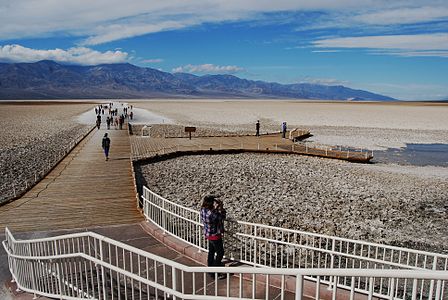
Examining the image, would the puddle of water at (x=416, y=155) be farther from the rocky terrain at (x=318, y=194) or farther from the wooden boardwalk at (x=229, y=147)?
the rocky terrain at (x=318, y=194)

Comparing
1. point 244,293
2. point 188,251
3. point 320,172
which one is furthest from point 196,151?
point 244,293

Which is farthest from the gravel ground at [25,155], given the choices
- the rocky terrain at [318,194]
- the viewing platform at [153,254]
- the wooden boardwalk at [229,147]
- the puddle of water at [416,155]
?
the puddle of water at [416,155]

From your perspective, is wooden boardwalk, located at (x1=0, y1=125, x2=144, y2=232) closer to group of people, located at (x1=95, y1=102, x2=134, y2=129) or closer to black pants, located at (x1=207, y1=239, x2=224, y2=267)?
black pants, located at (x1=207, y1=239, x2=224, y2=267)

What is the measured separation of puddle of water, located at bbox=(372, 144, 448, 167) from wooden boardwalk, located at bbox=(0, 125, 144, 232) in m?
20.8

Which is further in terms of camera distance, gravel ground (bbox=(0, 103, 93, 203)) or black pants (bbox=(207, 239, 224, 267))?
gravel ground (bbox=(0, 103, 93, 203))

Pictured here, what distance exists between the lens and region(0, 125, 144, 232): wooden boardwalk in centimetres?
1173

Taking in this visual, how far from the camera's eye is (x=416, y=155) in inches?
1262

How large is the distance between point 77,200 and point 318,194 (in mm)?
11348

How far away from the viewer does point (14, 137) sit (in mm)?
38656

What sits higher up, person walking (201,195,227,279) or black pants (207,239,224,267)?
person walking (201,195,227,279)

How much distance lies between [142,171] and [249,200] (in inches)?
318

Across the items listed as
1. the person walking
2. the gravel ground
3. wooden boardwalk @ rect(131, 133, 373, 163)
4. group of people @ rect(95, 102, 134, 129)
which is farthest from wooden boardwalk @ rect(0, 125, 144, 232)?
group of people @ rect(95, 102, 134, 129)

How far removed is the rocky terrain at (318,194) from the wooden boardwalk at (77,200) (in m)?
2.61

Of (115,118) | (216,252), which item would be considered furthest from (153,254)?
(115,118)
